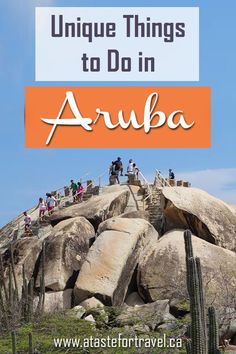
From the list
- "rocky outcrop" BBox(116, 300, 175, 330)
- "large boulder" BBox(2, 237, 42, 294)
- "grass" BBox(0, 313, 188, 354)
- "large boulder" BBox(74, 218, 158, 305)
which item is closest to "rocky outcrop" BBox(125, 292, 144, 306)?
"large boulder" BBox(74, 218, 158, 305)

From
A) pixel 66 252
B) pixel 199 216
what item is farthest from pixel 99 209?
pixel 199 216

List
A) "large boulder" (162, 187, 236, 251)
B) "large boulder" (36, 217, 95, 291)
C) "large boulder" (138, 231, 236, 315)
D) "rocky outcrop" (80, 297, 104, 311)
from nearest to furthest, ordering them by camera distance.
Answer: "rocky outcrop" (80, 297, 104, 311) → "large boulder" (138, 231, 236, 315) → "large boulder" (36, 217, 95, 291) → "large boulder" (162, 187, 236, 251)

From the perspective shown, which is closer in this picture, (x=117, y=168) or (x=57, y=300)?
(x=57, y=300)

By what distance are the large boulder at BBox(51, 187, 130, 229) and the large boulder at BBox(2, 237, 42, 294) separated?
1.55 metres

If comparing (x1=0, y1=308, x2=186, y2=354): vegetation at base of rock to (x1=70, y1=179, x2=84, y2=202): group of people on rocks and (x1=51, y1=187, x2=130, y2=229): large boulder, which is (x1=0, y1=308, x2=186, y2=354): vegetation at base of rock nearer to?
(x1=51, y1=187, x2=130, y2=229): large boulder

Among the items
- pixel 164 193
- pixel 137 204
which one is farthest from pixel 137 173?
pixel 164 193

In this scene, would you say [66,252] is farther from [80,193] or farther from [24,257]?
[80,193]

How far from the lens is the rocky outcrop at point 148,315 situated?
21531 mm

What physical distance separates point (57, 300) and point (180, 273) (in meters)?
4.00

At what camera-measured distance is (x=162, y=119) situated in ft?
69.5

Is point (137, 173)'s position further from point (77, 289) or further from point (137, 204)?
point (77, 289)

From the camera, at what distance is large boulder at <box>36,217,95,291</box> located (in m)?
25.2

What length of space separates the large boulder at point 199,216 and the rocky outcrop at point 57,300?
4.68m

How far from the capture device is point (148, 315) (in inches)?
869
